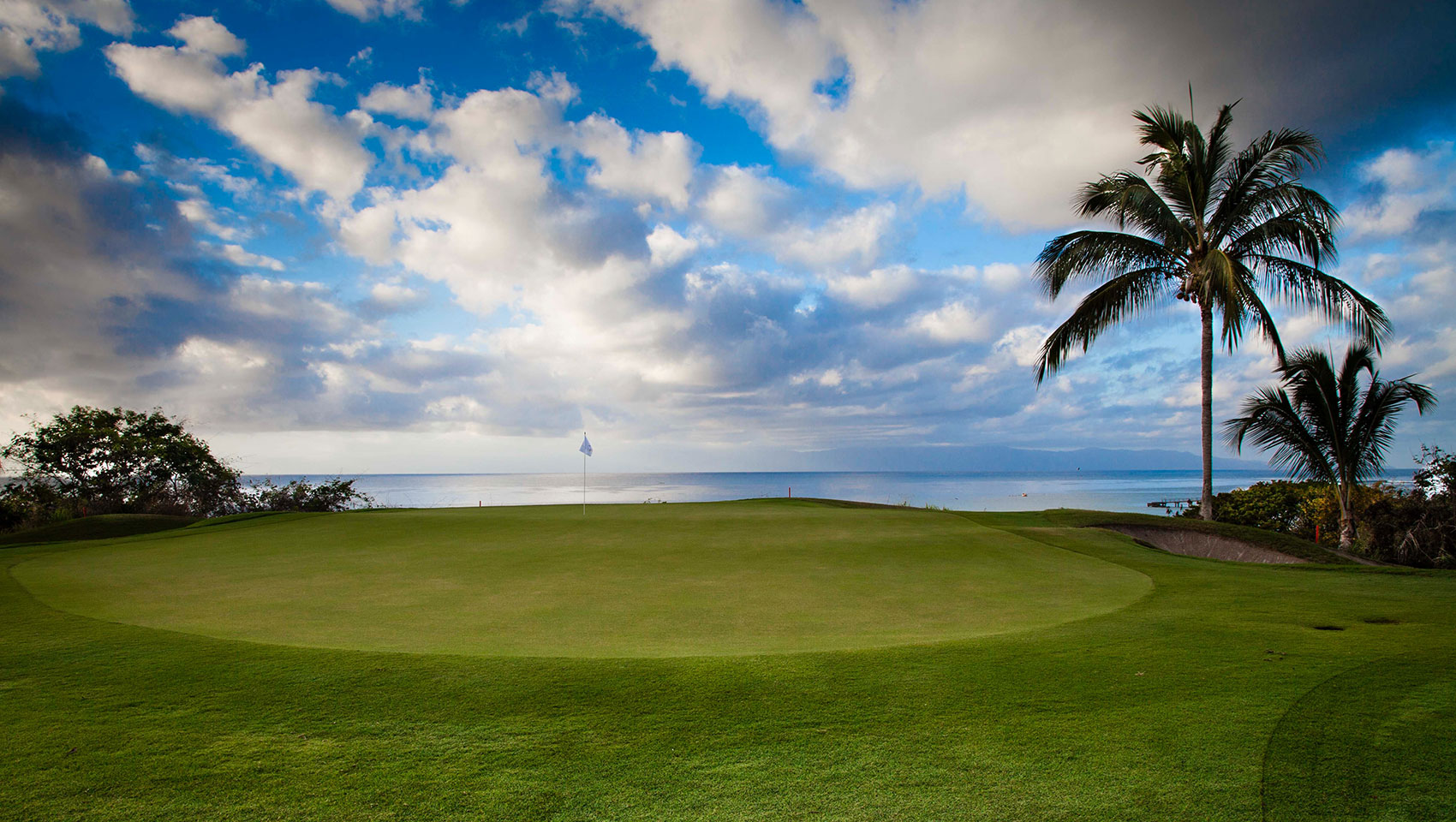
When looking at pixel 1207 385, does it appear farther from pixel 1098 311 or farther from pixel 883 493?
pixel 883 493

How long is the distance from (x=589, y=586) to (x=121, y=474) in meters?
24.9

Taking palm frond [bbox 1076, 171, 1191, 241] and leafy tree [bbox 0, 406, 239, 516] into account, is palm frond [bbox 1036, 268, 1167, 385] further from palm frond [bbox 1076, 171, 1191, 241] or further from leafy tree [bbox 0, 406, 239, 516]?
leafy tree [bbox 0, 406, 239, 516]

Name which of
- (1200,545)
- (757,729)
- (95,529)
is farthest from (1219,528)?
(95,529)

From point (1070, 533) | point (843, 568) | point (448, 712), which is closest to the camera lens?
point (448, 712)

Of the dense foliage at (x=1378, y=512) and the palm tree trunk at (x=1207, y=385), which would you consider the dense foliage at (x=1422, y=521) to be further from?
the palm tree trunk at (x=1207, y=385)

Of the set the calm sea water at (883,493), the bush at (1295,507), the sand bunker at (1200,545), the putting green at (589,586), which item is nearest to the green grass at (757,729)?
the putting green at (589,586)

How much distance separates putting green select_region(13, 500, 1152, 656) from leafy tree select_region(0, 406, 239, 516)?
13412 millimetres

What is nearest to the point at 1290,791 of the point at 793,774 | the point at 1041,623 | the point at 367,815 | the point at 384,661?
the point at 793,774

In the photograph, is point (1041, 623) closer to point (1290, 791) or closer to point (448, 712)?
point (1290, 791)

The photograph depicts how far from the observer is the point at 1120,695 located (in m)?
3.82

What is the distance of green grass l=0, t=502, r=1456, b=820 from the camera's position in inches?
107

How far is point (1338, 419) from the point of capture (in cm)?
1421

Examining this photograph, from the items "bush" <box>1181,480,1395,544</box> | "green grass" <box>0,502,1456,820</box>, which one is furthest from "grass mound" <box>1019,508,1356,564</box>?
"green grass" <box>0,502,1456,820</box>

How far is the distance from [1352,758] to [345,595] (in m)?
8.11
